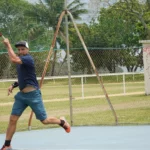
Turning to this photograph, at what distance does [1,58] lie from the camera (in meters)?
34.5

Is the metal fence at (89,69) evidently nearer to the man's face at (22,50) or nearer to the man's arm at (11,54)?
the man's face at (22,50)

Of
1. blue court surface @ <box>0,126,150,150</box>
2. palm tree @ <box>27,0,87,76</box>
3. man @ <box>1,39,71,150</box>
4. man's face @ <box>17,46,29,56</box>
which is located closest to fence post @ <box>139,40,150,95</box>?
blue court surface @ <box>0,126,150,150</box>

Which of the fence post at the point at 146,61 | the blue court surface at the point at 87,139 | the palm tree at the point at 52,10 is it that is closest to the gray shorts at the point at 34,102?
the blue court surface at the point at 87,139

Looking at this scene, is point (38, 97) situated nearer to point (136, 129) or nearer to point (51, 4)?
point (136, 129)

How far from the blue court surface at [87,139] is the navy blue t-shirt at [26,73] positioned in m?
1.08

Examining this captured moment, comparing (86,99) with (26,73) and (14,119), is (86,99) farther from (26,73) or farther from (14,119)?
(26,73)

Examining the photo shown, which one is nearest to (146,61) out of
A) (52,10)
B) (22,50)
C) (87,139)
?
(87,139)

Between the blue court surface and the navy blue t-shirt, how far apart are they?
1076mm

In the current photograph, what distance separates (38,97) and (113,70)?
2469cm

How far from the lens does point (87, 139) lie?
35.0 ft

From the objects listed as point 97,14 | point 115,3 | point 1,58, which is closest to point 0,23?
point 97,14

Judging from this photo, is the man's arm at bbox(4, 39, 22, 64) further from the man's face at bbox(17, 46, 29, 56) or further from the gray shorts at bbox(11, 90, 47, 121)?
the gray shorts at bbox(11, 90, 47, 121)

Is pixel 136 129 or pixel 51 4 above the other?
pixel 51 4

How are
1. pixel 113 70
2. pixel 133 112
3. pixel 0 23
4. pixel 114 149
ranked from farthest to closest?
pixel 0 23, pixel 113 70, pixel 133 112, pixel 114 149
